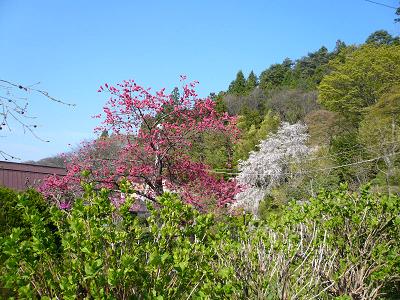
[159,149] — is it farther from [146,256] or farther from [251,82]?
[251,82]

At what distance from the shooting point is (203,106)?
8.62m

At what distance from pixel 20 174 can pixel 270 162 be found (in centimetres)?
1669

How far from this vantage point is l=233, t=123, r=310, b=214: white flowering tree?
2469 centimetres

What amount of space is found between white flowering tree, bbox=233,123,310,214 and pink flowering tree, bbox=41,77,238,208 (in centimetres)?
1536

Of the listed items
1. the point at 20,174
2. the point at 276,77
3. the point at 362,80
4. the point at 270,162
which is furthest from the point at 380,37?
the point at 20,174

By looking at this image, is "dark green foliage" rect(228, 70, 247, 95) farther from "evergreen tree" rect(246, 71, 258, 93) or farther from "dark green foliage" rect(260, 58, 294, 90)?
"dark green foliage" rect(260, 58, 294, 90)

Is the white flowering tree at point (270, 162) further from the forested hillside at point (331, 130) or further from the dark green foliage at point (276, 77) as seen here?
the dark green foliage at point (276, 77)

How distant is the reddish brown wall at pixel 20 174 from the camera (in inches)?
524

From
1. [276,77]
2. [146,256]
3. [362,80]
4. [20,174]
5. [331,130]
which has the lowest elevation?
[146,256]

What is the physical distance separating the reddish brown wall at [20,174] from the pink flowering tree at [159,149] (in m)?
5.30

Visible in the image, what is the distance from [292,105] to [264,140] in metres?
13.1

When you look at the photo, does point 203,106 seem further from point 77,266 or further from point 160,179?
point 77,266

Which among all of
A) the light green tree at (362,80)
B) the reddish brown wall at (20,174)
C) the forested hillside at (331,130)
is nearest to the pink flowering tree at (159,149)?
the forested hillside at (331,130)

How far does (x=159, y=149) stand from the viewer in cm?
820
